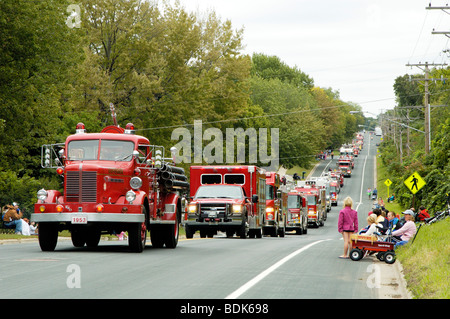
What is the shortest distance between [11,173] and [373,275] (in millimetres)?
25009

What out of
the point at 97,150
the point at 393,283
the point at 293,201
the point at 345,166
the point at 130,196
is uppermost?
the point at 345,166

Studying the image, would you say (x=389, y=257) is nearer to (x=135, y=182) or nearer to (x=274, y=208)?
(x=135, y=182)

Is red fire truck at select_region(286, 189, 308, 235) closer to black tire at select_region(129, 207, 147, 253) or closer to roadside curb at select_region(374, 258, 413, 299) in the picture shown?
black tire at select_region(129, 207, 147, 253)

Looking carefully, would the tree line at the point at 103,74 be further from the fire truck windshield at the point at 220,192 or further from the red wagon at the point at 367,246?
the red wagon at the point at 367,246

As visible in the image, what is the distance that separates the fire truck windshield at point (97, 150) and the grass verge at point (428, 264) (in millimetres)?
7720

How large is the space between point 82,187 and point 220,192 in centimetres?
1278

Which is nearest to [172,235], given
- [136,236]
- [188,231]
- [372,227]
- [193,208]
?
[136,236]

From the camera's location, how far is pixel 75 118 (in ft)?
160

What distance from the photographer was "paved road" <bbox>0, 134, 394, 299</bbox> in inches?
459

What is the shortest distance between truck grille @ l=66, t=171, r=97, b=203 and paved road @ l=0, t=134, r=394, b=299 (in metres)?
1.41

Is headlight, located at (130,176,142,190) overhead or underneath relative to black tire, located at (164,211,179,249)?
overhead

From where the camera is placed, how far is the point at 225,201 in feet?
101

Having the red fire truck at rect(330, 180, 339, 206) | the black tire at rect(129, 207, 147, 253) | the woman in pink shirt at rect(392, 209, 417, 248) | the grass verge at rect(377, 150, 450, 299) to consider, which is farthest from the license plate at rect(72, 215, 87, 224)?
the red fire truck at rect(330, 180, 339, 206)

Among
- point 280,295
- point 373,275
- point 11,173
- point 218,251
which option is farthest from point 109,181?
point 11,173
